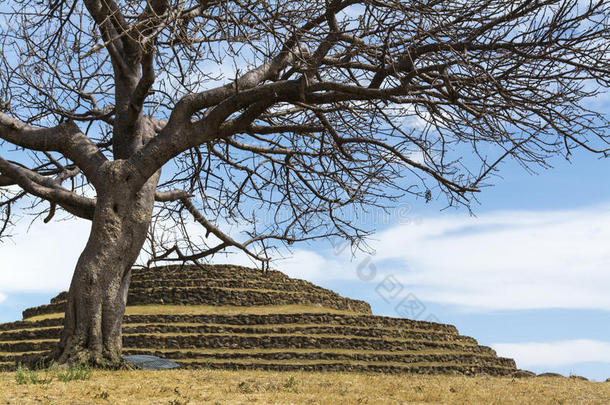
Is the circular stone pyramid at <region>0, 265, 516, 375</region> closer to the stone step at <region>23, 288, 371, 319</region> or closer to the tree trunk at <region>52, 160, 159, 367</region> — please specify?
the stone step at <region>23, 288, 371, 319</region>

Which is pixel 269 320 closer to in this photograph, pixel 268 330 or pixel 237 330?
pixel 268 330

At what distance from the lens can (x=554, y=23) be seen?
7.50 m

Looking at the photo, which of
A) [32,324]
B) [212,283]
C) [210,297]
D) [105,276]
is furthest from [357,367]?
[32,324]

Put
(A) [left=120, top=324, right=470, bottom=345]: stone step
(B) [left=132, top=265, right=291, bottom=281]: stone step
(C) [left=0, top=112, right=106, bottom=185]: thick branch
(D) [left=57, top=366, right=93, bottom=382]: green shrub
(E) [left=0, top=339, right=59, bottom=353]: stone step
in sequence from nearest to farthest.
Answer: (D) [left=57, top=366, right=93, bottom=382]: green shrub, (C) [left=0, top=112, right=106, bottom=185]: thick branch, (E) [left=0, top=339, right=59, bottom=353]: stone step, (A) [left=120, top=324, right=470, bottom=345]: stone step, (B) [left=132, top=265, right=291, bottom=281]: stone step

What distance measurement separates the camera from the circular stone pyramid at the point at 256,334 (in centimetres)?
1719

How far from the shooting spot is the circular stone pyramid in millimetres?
17188

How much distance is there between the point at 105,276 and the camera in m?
8.55

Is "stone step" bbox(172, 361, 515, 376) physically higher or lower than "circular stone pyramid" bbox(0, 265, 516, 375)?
lower

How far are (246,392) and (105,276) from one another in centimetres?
304

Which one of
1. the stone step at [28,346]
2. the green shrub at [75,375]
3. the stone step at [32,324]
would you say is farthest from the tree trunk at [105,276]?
the stone step at [32,324]

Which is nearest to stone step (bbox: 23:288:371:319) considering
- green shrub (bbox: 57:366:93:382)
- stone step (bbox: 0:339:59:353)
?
stone step (bbox: 0:339:59:353)

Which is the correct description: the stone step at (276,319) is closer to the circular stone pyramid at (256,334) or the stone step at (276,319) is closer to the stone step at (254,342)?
the circular stone pyramid at (256,334)

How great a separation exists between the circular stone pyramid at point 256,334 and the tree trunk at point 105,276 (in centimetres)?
678

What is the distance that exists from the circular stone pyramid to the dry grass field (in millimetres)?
7601
